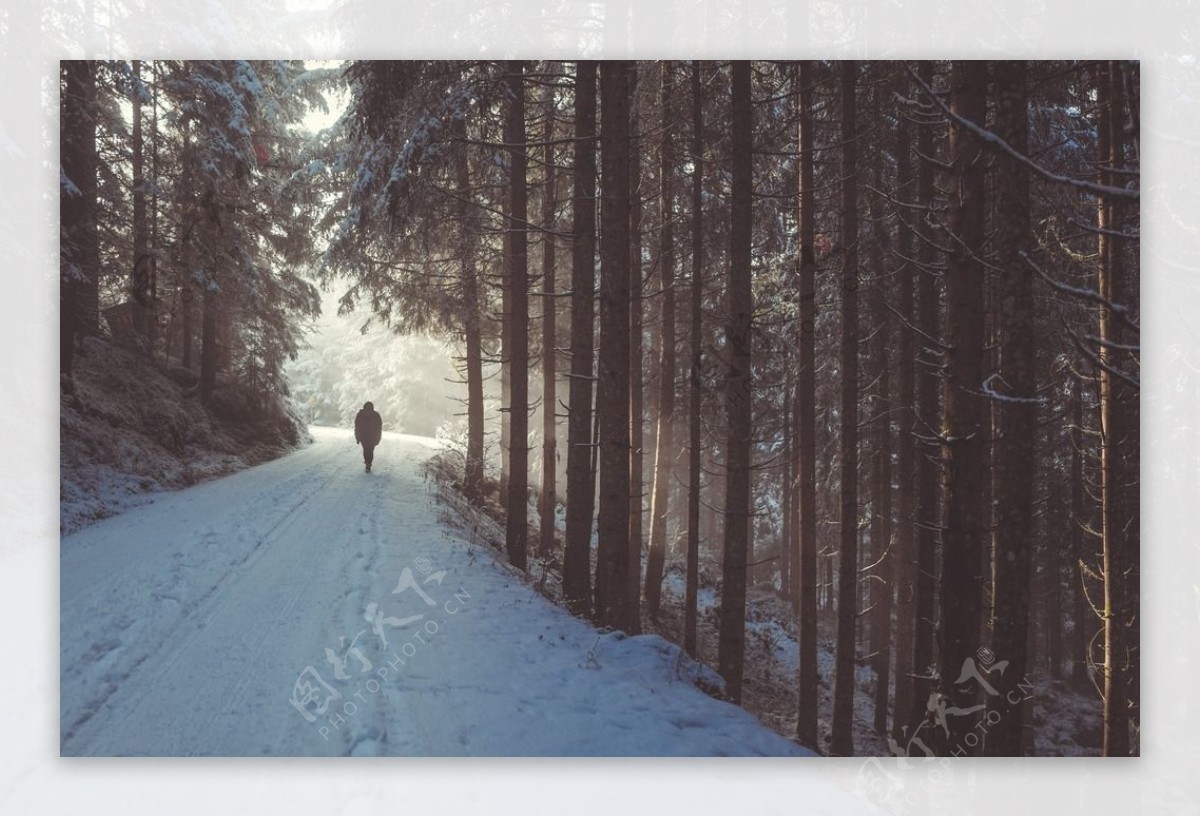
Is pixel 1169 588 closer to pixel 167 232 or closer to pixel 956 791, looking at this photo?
pixel 956 791

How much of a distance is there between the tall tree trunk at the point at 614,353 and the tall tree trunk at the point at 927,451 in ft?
10.0

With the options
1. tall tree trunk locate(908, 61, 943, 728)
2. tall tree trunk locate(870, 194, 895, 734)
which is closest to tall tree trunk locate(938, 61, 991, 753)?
tall tree trunk locate(908, 61, 943, 728)

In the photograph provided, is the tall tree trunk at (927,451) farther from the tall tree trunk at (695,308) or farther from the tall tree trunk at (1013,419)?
the tall tree trunk at (695,308)

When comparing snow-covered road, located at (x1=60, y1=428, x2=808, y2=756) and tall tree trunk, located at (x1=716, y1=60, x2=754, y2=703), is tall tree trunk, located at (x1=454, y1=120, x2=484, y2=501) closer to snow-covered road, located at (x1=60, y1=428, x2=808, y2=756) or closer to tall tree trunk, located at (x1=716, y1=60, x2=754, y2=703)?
snow-covered road, located at (x1=60, y1=428, x2=808, y2=756)

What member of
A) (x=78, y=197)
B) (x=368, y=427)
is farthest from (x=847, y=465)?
(x=78, y=197)

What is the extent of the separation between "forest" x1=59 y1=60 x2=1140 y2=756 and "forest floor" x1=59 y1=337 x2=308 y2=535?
0.90ft

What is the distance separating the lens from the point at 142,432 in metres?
7.54

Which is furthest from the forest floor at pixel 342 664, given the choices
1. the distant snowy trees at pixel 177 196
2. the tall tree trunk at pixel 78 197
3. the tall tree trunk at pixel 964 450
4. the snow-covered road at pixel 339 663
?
the distant snowy trees at pixel 177 196

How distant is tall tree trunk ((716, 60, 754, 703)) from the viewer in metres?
6.35

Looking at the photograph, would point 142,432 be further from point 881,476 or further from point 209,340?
point 881,476

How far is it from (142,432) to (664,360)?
761cm

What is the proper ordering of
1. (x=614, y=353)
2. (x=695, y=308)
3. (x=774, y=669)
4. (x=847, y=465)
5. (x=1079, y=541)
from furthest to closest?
(x=774, y=669) → (x=1079, y=541) → (x=695, y=308) → (x=847, y=465) → (x=614, y=353)

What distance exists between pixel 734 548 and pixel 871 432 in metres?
5.12

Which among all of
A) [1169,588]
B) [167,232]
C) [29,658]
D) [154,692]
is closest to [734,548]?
[1169,588]
